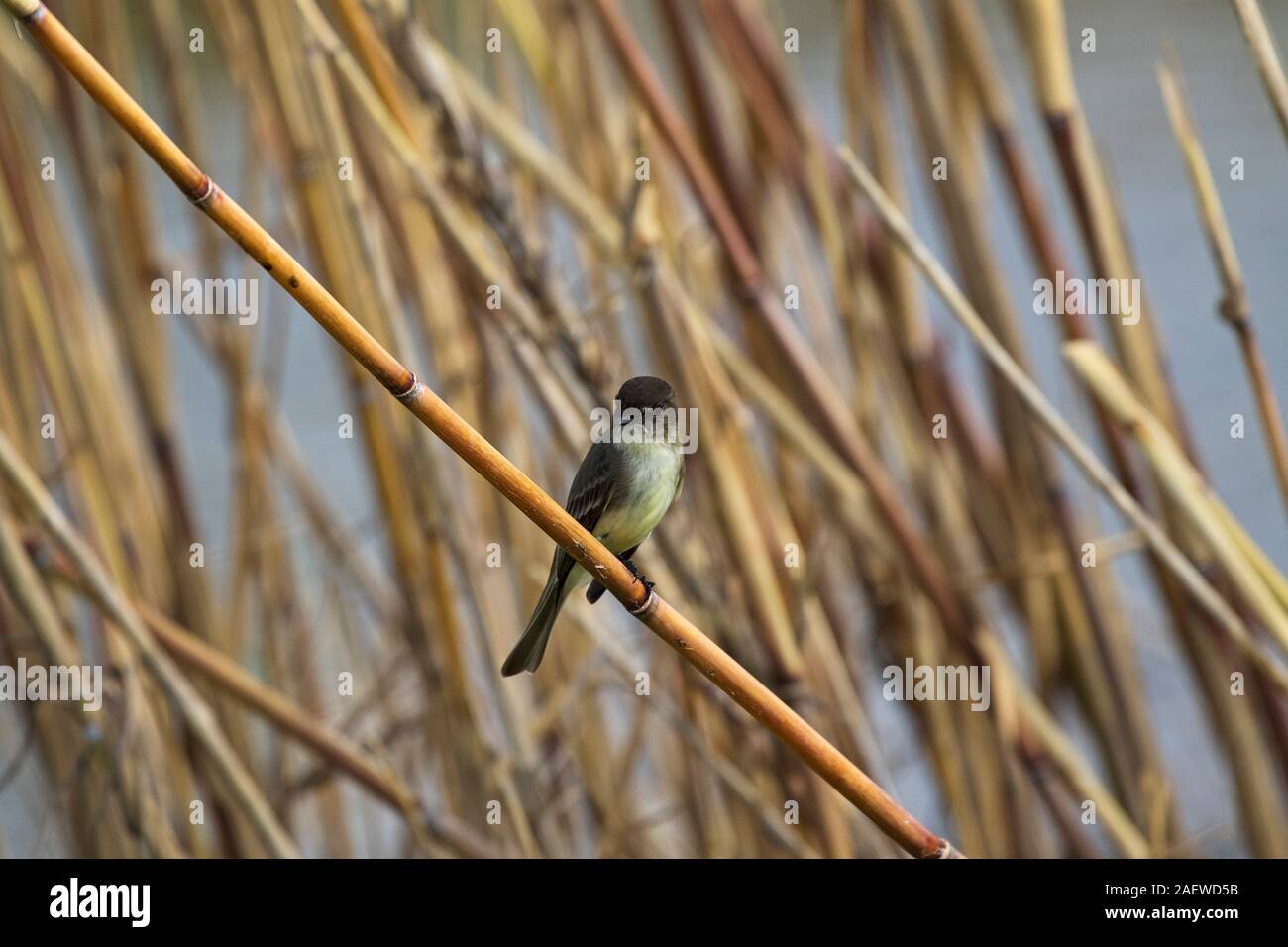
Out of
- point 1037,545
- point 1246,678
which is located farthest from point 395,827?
point 1246,678

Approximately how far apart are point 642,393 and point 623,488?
17 centimetres

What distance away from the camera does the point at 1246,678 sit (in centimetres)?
270

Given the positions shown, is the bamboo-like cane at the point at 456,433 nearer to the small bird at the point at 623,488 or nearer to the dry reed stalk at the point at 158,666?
the small bird at the point at 623,488

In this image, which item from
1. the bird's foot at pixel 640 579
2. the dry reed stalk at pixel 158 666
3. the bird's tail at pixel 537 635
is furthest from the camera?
the dry reed stalk at pixel 158 666

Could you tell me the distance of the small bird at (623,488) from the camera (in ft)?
7.00

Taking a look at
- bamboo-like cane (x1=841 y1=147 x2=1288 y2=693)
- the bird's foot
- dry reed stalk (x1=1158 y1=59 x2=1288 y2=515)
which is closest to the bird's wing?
the bird's foot

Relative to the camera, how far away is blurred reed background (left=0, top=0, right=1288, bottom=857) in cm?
240

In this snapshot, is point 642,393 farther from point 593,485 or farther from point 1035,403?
point 1035,403

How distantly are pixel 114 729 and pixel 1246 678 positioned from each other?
2258mm

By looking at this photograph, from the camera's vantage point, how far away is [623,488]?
2.19 metres

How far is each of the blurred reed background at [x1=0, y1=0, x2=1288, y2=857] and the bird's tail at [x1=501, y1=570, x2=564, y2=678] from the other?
35 centimetres

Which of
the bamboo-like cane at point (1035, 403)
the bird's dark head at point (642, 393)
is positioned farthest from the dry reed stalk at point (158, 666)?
the bamboo-like cane at point (1035, 403)

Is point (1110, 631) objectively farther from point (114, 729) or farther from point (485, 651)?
point (114, 729)
